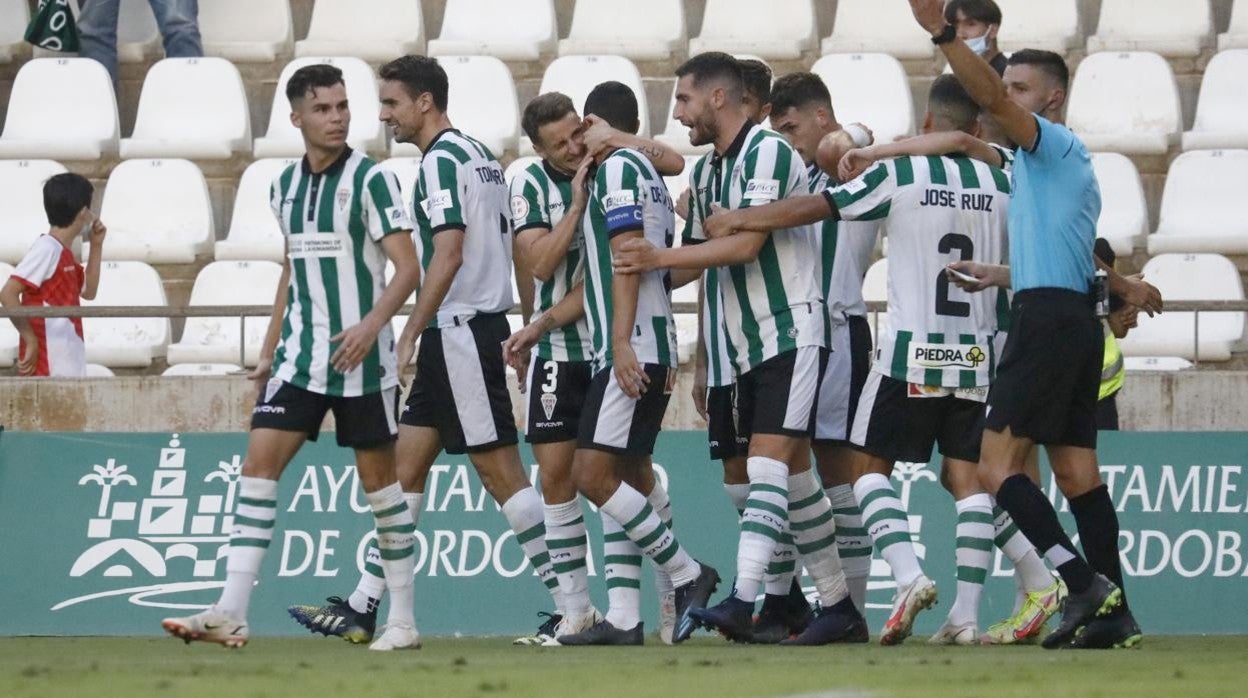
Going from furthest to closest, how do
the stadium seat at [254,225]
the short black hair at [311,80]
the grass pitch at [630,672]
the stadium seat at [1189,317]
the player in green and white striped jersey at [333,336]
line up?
the stadium seat at [254,225], the stadium seat at [1189,317], the short black hair at [311,80], the player in green and white striped jersey at [333,336], the grass pitch at [630,672]

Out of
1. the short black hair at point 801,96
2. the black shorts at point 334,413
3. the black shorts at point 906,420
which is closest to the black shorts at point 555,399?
the black shorts at point 334,413

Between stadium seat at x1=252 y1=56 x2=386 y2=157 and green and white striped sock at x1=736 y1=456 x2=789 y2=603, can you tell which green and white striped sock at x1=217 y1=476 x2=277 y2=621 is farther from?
stadium seat at x1=252 y1=56 x2=386 y2=157

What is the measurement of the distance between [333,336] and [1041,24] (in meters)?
8.14

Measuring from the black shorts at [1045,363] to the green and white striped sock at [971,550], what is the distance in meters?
0.72

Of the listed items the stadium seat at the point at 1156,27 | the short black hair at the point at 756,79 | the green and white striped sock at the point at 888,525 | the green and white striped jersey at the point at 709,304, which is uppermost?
the stadium seat at the point at 1156,27

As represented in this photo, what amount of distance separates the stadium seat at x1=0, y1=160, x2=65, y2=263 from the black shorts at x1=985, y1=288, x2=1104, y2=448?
779 centimetres

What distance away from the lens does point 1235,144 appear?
42.8ft

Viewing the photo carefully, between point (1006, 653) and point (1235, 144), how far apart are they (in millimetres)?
7126

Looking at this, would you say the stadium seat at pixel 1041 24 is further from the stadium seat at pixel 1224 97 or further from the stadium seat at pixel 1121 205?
the stadium seat at pixel 1121 205

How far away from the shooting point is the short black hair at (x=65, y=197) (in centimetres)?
1091

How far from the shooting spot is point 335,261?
7.19 metres

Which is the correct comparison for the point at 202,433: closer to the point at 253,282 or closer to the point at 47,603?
the point at 47,603

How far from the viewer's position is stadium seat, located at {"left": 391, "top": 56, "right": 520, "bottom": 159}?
520 inches

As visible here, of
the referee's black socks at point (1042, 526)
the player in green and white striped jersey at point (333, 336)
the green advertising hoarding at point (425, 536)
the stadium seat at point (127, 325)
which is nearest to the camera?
the referee's black socks at point (1042, 526)
